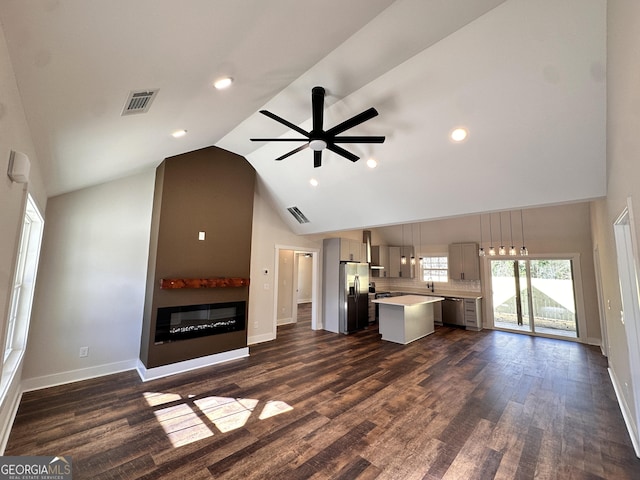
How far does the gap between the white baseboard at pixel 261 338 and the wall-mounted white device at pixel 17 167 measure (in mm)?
4851

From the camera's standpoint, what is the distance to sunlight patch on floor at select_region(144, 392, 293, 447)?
8.70 feet

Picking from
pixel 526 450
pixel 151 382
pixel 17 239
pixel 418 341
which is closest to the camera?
pixel 17 239

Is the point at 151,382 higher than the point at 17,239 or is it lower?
lower

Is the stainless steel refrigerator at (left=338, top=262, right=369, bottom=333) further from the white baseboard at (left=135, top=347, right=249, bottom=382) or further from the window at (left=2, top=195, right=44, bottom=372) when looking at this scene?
the window at (left=2, top=195, right=44, bottom=372)

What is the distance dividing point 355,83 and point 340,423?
3657 mm

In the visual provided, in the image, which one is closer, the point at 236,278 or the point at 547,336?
the point at 236,278

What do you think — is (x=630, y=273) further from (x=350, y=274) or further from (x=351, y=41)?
(x=350, y=274)

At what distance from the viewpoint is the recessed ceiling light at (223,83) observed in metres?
2.14

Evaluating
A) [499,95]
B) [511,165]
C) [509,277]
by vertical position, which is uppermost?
[499,95]

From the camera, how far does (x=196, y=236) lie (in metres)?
4.47

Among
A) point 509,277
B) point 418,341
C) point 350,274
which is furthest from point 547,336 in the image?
point 350,274

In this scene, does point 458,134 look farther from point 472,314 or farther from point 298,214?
point 472,314

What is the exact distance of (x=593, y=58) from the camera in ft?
7.16

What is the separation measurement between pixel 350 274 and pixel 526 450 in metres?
4.64
